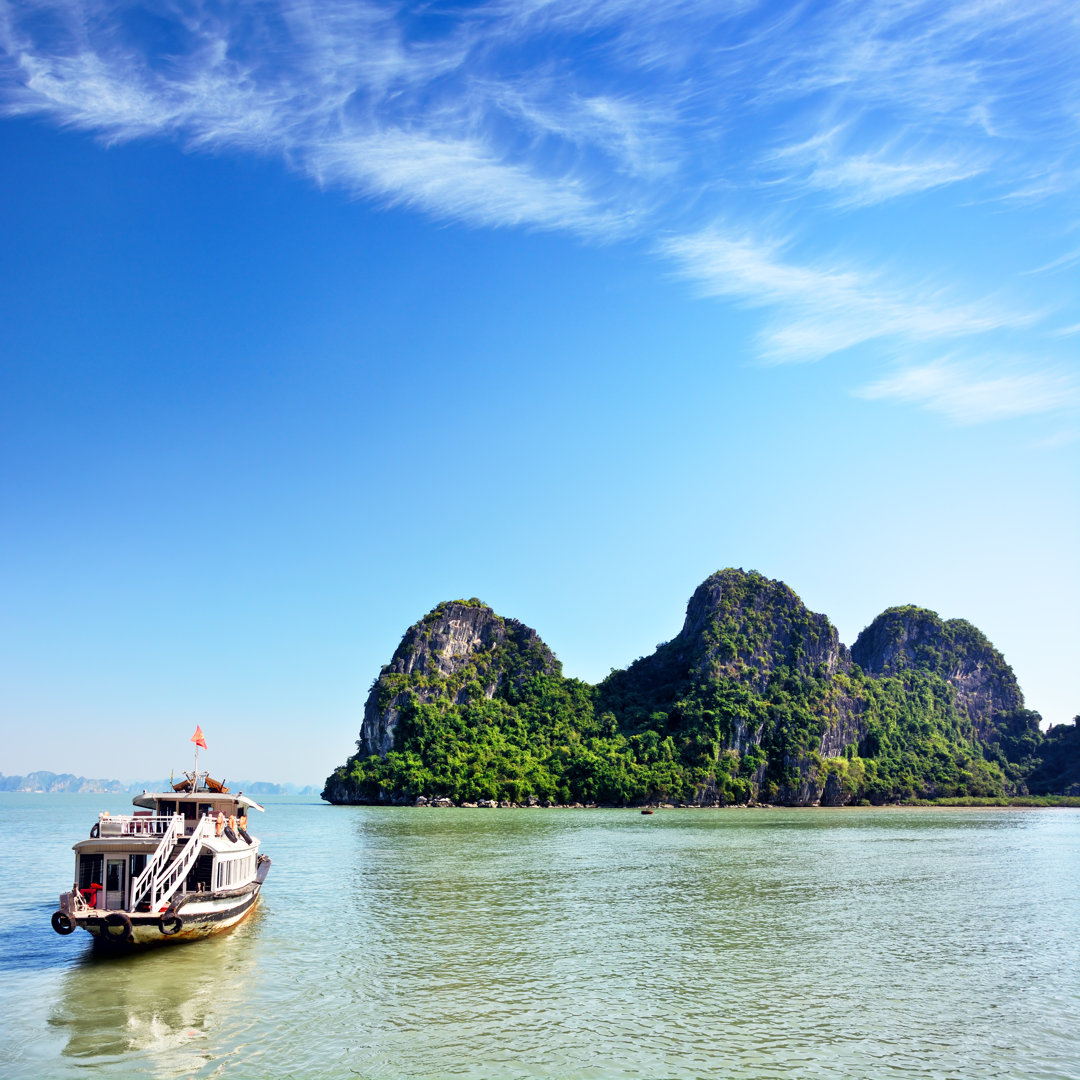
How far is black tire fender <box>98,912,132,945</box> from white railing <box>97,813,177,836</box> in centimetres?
285

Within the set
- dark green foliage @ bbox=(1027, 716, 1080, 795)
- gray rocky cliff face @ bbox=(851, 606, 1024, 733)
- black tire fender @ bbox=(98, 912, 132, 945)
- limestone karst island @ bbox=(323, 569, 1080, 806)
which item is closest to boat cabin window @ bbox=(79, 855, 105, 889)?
black tire fender @ bbox=(98, 912, 132, 945)

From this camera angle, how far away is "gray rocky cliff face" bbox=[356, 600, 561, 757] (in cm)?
11706

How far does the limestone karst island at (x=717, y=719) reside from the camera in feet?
359

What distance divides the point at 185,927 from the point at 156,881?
1.32 m

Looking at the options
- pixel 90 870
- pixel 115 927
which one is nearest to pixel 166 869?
pixel 90 870

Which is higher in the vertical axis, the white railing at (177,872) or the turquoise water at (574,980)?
the white railing at (177,872)

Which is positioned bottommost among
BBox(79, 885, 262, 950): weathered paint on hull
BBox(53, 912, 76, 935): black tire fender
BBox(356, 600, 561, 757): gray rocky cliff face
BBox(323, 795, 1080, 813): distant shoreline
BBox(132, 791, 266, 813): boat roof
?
BBox(323, 795, 1080, 813): distant shoreline

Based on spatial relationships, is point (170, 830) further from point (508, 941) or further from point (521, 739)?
Answer: point (521, 739)

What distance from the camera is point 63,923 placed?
760 inches

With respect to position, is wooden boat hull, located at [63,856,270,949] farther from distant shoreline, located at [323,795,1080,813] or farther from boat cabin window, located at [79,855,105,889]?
distant shoreline, located at [323,795,1080,813]

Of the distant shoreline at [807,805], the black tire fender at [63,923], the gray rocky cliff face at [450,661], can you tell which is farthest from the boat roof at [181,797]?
the gray rocky cliff face at [450,661]

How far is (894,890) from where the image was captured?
31.4 meters

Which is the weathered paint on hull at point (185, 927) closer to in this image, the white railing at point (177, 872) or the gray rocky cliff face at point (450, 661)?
the white railing at point (177, 872)

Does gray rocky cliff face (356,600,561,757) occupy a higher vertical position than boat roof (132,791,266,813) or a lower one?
higher
